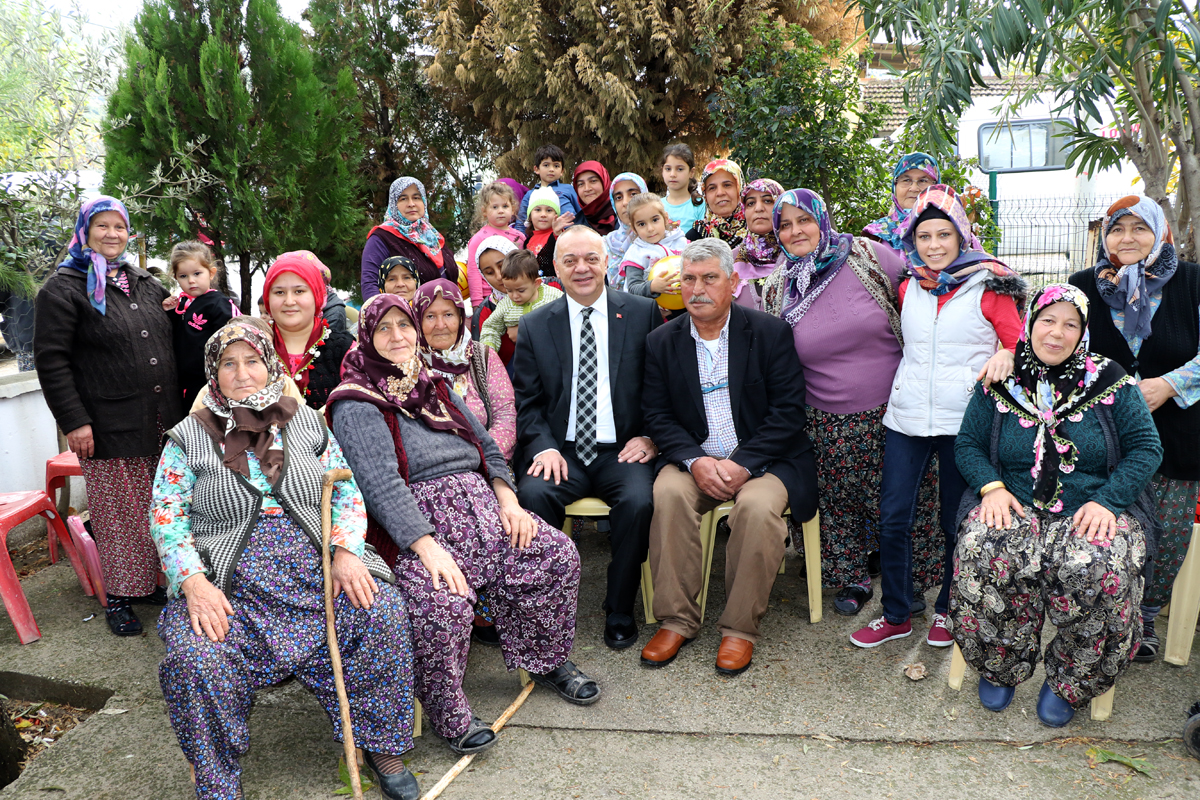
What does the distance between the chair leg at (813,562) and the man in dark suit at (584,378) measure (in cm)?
79

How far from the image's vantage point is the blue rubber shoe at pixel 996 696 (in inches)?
123

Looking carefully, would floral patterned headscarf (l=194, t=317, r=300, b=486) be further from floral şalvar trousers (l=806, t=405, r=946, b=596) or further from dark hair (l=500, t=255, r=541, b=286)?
floral şalvar trousers (l=806, t=405, r=946, b=596)

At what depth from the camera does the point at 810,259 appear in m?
3.83

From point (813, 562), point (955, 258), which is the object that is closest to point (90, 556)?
point (813, 562)

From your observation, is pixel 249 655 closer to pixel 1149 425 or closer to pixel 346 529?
pixel 346 529

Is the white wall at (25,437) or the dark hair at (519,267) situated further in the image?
the white wall at (25,437)

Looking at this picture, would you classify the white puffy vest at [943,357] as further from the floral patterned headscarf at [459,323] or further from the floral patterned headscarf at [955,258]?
the floral patterned headscarf at [459,323]

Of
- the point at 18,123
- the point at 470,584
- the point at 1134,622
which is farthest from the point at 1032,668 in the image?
Answer: the point at 18,123

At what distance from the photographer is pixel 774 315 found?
398cm

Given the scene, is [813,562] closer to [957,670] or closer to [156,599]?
[957,670]

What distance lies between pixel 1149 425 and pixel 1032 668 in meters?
0.99

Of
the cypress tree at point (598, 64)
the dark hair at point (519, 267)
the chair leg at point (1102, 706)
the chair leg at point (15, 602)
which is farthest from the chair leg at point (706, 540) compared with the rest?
the cypress tree at point (598, 64)

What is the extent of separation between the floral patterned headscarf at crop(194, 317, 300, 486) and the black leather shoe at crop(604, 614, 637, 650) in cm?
163

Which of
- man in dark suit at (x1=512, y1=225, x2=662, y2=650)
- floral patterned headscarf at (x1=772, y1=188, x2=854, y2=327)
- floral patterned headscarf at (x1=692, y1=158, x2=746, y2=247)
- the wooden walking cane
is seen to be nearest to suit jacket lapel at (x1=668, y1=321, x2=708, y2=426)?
man in dark suit at (x1=512, y1=225, x2=662, y2=650)
